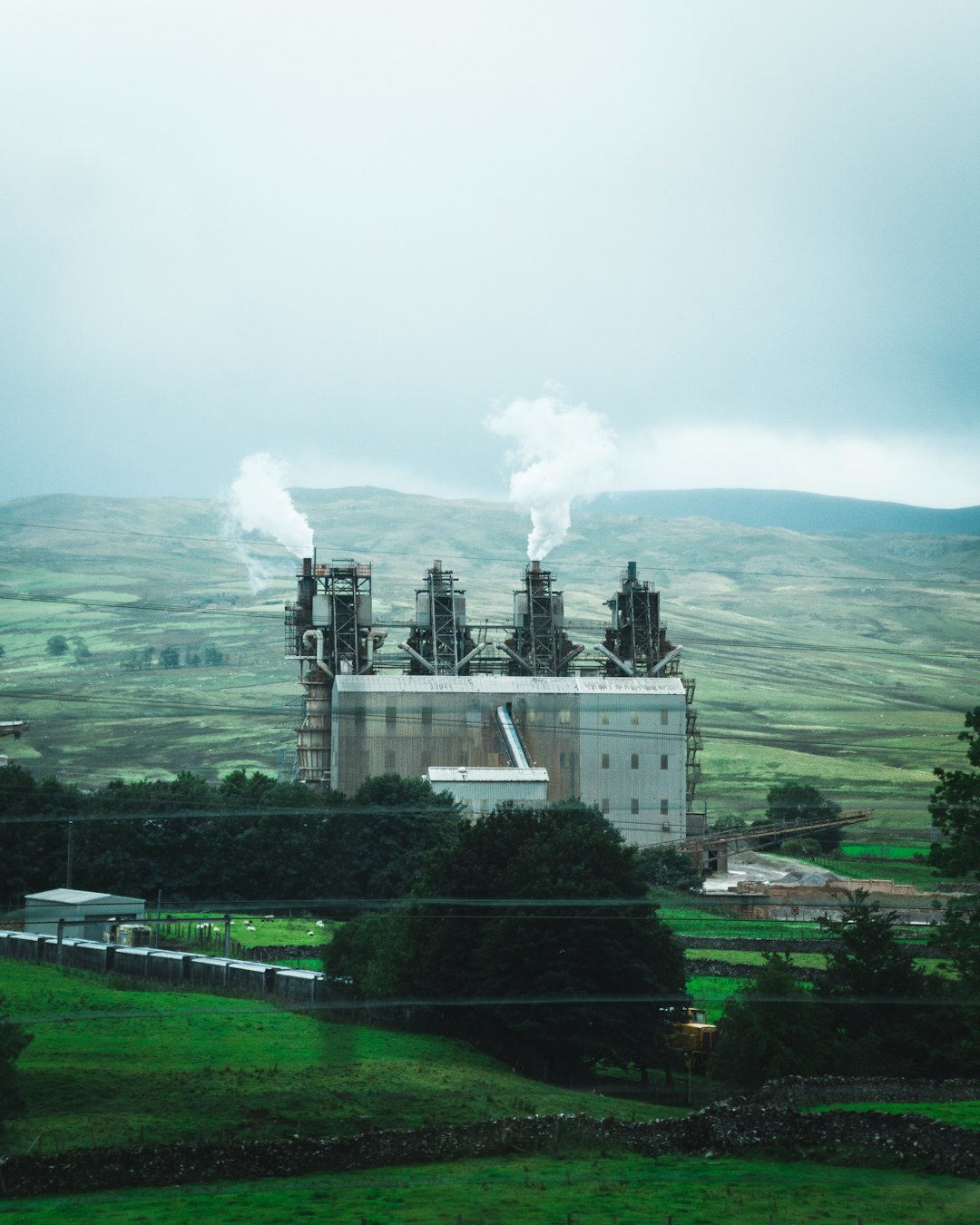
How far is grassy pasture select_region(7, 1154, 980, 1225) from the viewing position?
27.6m

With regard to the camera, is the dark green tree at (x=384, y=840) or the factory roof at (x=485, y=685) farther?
the factory roof at (x=485, y=685)

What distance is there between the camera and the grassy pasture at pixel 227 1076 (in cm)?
3281

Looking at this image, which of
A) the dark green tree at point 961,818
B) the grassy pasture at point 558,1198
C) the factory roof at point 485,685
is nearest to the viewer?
the grassy pasture at point 558,1198

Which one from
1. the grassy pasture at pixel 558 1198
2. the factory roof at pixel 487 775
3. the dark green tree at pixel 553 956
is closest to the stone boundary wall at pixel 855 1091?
the grassy pasture at pixel 558 1198

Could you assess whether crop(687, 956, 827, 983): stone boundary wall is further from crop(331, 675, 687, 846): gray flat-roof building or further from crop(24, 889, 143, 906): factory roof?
crop(331, 675, 687, 846): gray flat-roof building

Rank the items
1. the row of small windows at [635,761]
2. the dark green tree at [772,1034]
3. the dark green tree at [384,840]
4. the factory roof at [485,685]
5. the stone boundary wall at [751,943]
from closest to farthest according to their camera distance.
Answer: the dark green tree at [772,1034] → the stone boundary wall at [751,943] → the dark green tree at [384,840] → the row of small windows at [635,761] → the factory roof at [485,685]

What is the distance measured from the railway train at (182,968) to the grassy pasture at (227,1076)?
119cm

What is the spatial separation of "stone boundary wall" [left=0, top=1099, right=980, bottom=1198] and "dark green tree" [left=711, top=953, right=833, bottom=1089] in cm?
532

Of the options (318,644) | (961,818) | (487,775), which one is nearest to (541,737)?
(487,775)

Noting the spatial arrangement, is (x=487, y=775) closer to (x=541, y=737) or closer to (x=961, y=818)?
(x=541, y=737)

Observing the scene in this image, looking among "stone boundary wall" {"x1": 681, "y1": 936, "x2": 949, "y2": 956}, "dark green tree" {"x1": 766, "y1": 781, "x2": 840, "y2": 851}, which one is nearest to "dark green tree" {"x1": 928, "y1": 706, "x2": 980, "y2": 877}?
"stone boundary wall" {"x1": 681, "y1": 936, "x2": 949, "y2": 956}

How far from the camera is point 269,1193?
95.7ft

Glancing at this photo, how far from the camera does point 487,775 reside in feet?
248

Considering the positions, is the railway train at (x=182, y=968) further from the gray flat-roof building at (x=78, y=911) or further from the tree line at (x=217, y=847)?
the tree line at (x=217, y=847)
